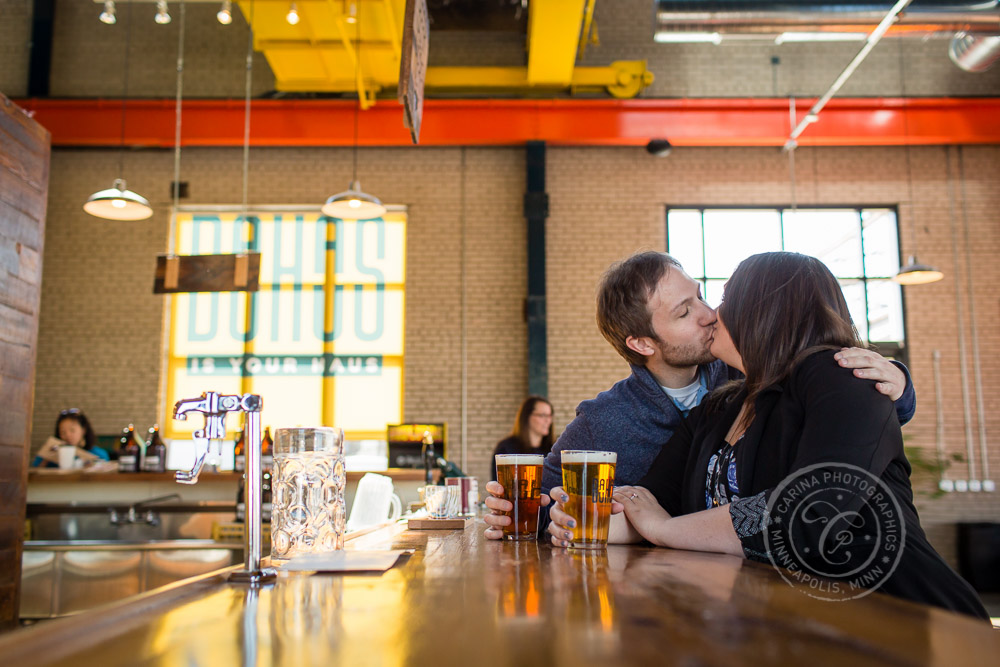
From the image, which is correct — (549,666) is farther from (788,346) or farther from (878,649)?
(788,346)

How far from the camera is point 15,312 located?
10.0 feet

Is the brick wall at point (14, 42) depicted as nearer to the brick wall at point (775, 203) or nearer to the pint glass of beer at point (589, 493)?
the brick wall at point (775, 203)

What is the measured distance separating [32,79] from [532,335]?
5354mm

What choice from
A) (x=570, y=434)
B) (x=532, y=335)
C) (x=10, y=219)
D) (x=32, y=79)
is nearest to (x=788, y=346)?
(x=570, y=434)

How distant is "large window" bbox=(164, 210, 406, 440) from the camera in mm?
7141

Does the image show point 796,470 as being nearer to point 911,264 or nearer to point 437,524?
point 437,524

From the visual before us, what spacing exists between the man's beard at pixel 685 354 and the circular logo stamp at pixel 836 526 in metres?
0.66

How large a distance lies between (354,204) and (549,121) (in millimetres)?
2773

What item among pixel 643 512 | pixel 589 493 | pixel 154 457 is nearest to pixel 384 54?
pixel 154 457

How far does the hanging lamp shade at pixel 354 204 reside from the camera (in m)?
5.03

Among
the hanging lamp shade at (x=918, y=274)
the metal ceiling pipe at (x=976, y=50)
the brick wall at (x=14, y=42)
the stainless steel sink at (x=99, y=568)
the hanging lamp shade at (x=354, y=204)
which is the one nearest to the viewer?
the stainless steel sink at (x=99, y=568)

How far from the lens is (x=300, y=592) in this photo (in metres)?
0.77

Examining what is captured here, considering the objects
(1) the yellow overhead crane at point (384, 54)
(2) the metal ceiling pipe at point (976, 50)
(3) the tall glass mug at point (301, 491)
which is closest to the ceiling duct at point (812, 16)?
(2) the metal ceiling pipe at point (976, 50)

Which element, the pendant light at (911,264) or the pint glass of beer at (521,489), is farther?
the pendant light at (911,264)
